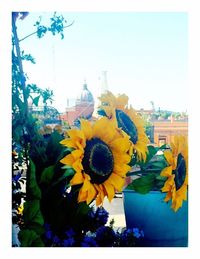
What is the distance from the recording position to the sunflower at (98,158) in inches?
107

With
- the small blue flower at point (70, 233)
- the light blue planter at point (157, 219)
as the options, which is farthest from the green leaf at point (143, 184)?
the small blue flower at point (70, 233)

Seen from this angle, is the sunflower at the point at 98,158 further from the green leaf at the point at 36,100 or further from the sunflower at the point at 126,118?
the green leaf at the point at 36,100

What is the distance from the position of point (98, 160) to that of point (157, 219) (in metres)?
0.47

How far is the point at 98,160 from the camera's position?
275 cm

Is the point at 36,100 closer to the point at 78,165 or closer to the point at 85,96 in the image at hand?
the point at 85,96

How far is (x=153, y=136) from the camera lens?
2859mm

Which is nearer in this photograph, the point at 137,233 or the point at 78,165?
the point at 78,165

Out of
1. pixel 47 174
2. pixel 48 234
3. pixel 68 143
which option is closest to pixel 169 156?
pixel 68 143

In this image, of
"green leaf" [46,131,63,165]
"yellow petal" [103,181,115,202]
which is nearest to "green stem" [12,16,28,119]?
"green leaf" [46,131,63,165]

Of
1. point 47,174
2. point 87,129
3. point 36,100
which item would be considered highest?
point 36,100

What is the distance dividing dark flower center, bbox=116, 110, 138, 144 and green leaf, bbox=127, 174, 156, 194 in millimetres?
202
